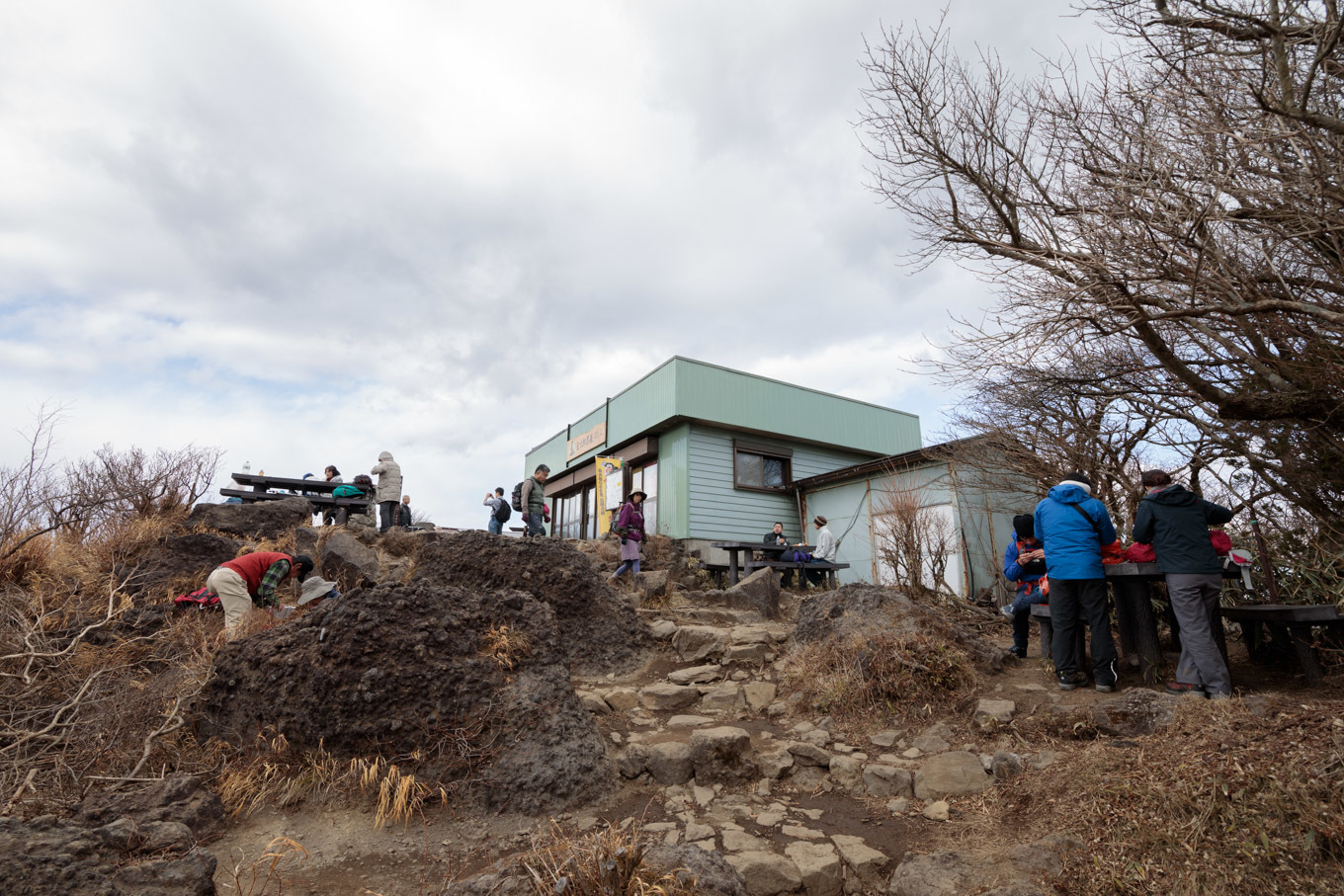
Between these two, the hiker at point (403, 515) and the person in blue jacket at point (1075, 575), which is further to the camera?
the hiker at point (403, 515)

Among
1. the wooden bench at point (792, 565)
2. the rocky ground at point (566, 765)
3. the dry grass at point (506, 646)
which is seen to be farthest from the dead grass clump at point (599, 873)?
the wooden bench at point (792, 565)

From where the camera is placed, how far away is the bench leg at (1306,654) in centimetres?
473

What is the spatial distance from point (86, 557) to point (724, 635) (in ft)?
26.5

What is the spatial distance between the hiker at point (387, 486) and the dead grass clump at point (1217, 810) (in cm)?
1219

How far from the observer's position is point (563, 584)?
7578 millimetres

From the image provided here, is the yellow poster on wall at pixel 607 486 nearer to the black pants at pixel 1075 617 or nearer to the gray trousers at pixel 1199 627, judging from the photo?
the black pants at pixel 1075 617

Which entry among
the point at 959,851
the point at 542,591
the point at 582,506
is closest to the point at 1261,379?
the point at 959,851

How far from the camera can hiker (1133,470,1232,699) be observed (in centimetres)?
466

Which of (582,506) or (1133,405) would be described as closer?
(1133,405)

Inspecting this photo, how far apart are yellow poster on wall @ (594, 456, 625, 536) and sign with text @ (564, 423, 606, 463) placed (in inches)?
30.9

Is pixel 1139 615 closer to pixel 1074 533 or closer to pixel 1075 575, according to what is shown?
pixel 1075 575

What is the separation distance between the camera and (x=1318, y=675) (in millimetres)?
4727

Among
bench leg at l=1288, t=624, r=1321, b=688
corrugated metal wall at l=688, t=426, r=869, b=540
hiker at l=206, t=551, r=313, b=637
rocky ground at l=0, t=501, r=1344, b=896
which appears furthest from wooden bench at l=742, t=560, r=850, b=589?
hiker at l=206, t=551, r=313, b=637

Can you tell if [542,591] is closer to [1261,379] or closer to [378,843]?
[378,843]
